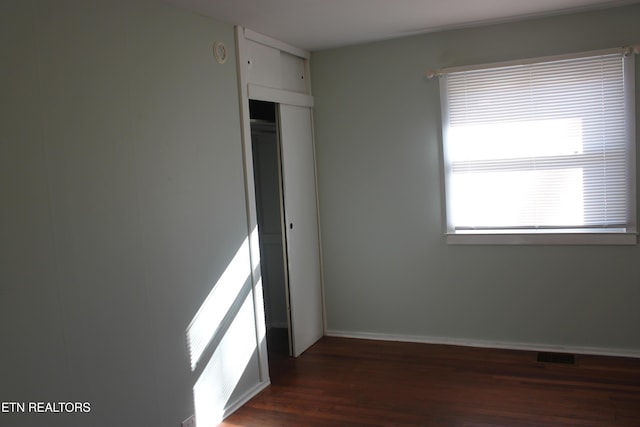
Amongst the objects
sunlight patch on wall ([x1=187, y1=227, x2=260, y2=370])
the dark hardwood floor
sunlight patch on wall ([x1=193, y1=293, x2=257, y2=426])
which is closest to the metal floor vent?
the dark hardwood floor

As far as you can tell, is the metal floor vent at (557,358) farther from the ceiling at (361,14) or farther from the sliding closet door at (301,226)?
the ceiling at (361,14)

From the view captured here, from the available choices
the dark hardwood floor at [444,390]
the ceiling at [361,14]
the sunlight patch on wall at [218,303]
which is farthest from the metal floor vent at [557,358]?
the ceiling at [361,14]

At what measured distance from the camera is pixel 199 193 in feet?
10.7

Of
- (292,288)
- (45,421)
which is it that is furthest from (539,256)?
(45,421)

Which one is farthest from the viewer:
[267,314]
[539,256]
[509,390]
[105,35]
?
[267,314]

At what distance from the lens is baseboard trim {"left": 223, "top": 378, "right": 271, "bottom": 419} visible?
136 inches

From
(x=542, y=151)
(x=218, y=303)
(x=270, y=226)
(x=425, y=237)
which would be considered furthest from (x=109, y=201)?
(x=542, y=151)

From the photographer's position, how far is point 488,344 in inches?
171

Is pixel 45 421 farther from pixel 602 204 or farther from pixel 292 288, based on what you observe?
pixel 602 204

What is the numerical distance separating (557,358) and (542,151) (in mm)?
1487

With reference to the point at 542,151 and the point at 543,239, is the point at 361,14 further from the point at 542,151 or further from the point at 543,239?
the point at 543,239

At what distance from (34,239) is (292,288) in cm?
237

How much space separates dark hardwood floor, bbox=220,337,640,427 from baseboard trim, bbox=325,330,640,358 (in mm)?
71

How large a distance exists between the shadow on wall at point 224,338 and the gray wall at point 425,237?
1.16 m
